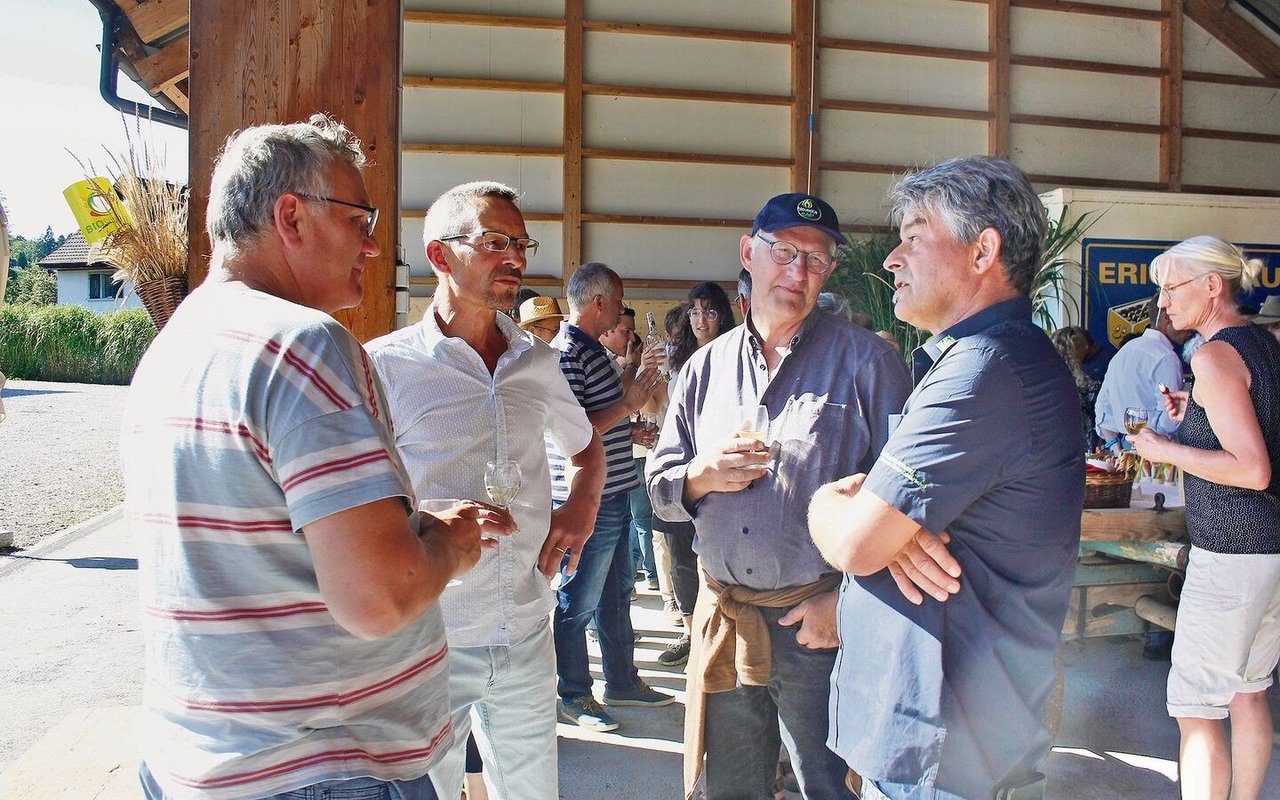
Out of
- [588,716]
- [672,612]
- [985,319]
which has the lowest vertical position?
[588,716]

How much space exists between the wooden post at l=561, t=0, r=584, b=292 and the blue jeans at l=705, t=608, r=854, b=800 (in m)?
7.87

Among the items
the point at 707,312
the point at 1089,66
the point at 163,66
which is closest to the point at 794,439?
the point at 707,312

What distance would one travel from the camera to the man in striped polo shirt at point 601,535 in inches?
160

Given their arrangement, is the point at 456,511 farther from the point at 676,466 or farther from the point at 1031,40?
the point at 1031,40

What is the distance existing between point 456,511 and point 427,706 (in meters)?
0.34

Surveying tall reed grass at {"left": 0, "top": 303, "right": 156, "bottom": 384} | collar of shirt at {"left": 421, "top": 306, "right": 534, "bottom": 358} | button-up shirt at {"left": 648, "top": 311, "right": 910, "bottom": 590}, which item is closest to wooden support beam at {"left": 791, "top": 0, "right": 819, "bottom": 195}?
button-up shirt at {"left": 648, "top": 311, "right": 910, "bottom": 590}

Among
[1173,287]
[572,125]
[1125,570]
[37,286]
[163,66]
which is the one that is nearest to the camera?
[1173,287]

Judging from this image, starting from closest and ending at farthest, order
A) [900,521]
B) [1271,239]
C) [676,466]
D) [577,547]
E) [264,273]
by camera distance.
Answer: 1. [264,273]
2. [900,521]
3. [577,547]
4. [676,466]
5. [1271,239]

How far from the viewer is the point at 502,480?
215 centimetres

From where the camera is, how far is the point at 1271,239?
986 centimetres

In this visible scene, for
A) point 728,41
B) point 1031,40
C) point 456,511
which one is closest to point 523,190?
point 728,41

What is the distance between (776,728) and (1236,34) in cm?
1269

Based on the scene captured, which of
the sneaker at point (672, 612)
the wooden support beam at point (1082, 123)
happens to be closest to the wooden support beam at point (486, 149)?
the wooden support beam at point (1082, 123)

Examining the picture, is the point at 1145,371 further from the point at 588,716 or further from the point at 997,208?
the point at 997,208
